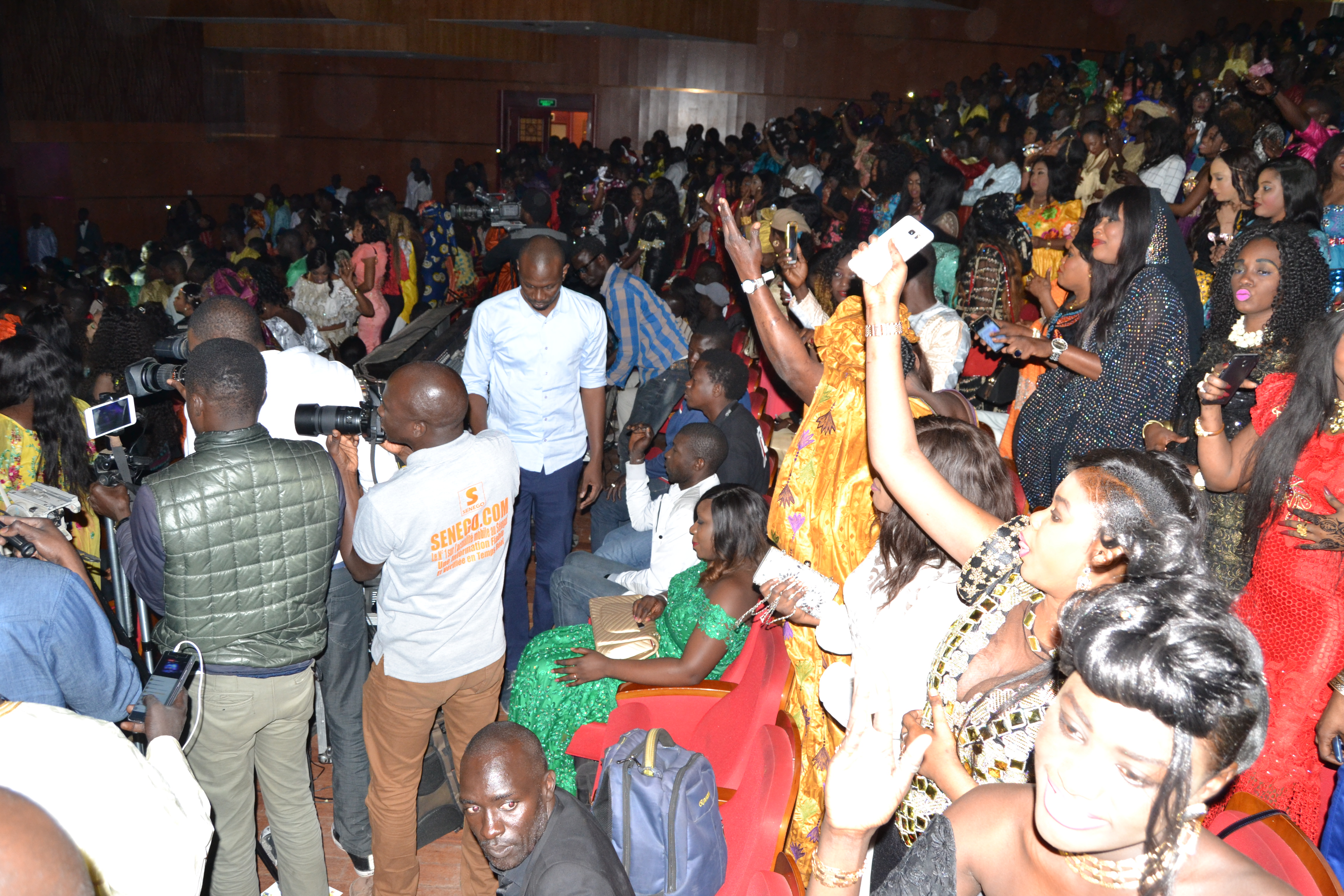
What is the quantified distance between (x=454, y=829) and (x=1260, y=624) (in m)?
2.47

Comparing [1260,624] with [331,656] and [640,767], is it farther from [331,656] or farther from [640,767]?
[331,656]

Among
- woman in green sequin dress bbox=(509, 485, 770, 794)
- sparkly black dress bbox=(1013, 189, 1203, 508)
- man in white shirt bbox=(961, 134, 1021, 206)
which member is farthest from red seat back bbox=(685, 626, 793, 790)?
man in white shirt bbox=(961, 134, 1021, 206)

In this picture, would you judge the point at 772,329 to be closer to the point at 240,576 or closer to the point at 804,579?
the point at 804,579

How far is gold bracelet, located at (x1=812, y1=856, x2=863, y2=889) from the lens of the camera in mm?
1187

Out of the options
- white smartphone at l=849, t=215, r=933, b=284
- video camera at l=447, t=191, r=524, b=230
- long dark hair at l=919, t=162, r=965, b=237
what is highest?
long dark hair at l=919, t=162, r=965, b=237

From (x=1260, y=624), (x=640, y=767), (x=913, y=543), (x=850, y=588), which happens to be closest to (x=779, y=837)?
(x=640, y=767)

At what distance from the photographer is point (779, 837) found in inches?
77.2

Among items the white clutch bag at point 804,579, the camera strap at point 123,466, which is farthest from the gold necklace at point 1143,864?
the camera strap at point 123,466

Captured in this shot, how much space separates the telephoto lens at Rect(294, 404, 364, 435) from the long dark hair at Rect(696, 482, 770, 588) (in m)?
1.04

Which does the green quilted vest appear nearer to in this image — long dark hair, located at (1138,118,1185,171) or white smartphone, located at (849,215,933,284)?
white smartphone, located at (849,215,933,284)

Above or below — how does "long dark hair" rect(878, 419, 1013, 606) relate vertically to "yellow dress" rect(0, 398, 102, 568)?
above

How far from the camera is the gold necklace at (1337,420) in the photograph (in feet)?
6.75

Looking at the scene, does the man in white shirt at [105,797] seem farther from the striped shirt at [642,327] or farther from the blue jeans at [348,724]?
the striped shirt at [642,327]

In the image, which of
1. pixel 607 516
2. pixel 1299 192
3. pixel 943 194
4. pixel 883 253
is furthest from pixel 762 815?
pixel 943 194
